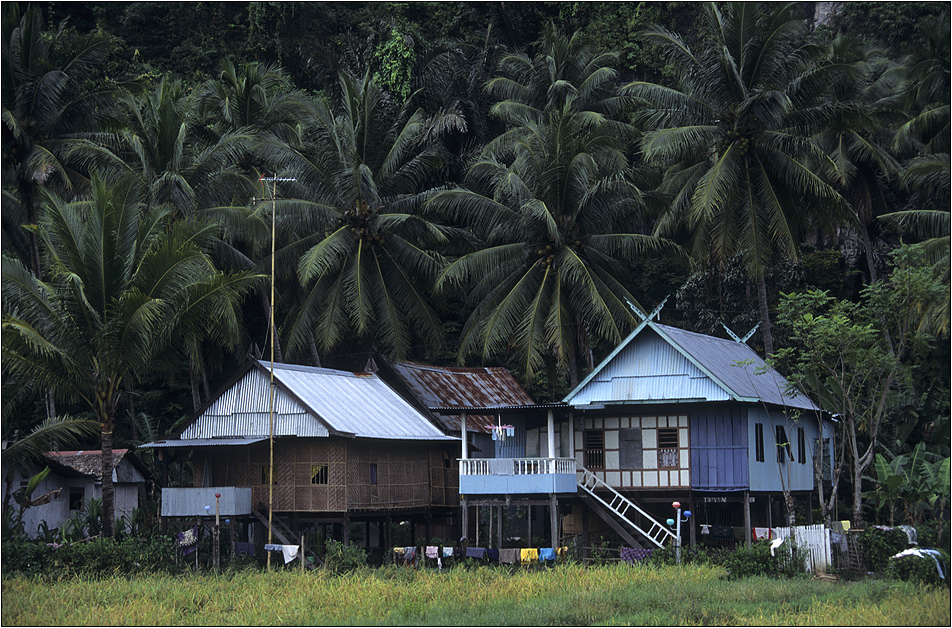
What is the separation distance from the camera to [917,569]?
74.9ft

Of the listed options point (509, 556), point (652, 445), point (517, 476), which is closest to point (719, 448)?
point (652, 445)

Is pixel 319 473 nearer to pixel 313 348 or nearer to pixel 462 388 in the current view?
pixel 462 388

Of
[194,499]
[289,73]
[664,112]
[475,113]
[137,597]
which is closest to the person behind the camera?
[137,597]

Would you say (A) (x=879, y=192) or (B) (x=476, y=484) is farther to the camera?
(A) (x=879, y=192)

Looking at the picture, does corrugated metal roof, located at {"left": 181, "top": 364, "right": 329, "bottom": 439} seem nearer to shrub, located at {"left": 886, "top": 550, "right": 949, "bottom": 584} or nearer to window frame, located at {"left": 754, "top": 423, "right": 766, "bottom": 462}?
window frame, located at {"left": 754, "top": 423, "right": 766, "bottom": 462}

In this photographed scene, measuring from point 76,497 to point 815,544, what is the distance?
2203 cm

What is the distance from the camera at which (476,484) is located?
29750mm

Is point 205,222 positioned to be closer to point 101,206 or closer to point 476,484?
point 101,206

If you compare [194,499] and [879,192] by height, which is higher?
[879,192]

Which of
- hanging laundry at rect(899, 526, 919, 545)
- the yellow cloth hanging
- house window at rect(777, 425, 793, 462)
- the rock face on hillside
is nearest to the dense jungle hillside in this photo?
the rock face on hillside

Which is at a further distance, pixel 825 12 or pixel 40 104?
pixel 825 12

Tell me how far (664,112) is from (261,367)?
16.5 meters

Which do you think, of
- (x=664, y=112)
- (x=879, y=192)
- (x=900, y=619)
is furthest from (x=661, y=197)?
(x=900, y=619)

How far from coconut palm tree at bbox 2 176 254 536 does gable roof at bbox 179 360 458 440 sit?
3.25 meters
